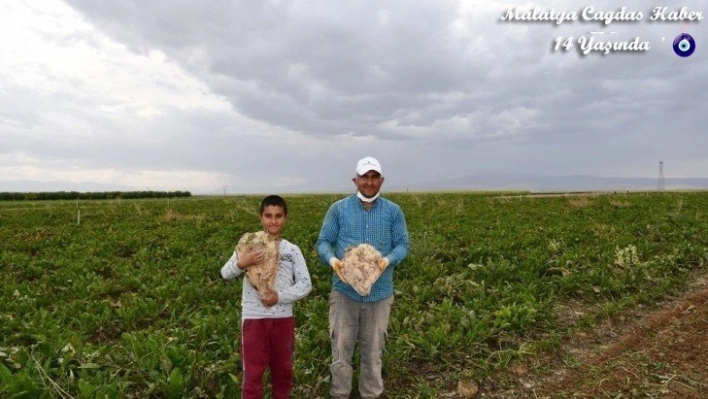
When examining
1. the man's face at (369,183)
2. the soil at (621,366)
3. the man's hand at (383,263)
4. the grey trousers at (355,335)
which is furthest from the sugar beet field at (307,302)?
the man's face at (369,183)

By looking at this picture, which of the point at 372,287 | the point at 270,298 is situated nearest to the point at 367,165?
the point at 372,287

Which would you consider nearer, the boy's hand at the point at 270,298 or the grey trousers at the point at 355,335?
the boy's hand at the point at 270,298

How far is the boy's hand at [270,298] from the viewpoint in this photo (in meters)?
4.07

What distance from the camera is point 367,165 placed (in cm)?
451

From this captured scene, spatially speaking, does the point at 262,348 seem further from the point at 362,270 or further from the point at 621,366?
the point at 621,366

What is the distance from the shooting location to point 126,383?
4.78m

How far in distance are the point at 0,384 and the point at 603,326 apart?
7.28m

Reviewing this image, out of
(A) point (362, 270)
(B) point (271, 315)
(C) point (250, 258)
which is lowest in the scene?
(B) point (271, 315)

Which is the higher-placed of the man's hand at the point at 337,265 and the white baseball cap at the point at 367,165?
the white baseball cap at the point at 367,165

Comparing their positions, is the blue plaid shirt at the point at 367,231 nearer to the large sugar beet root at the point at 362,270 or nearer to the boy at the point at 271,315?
the large sugar beet root at the point at 362,270

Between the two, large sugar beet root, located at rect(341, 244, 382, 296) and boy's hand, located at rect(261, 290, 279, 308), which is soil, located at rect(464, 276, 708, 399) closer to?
large sugar beet root, located at rect(341, 244, 382, 296)

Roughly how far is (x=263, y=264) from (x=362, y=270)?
860mm

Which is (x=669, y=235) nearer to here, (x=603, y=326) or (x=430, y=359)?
(x=603, y=326)

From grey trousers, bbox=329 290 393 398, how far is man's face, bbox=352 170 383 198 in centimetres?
99
